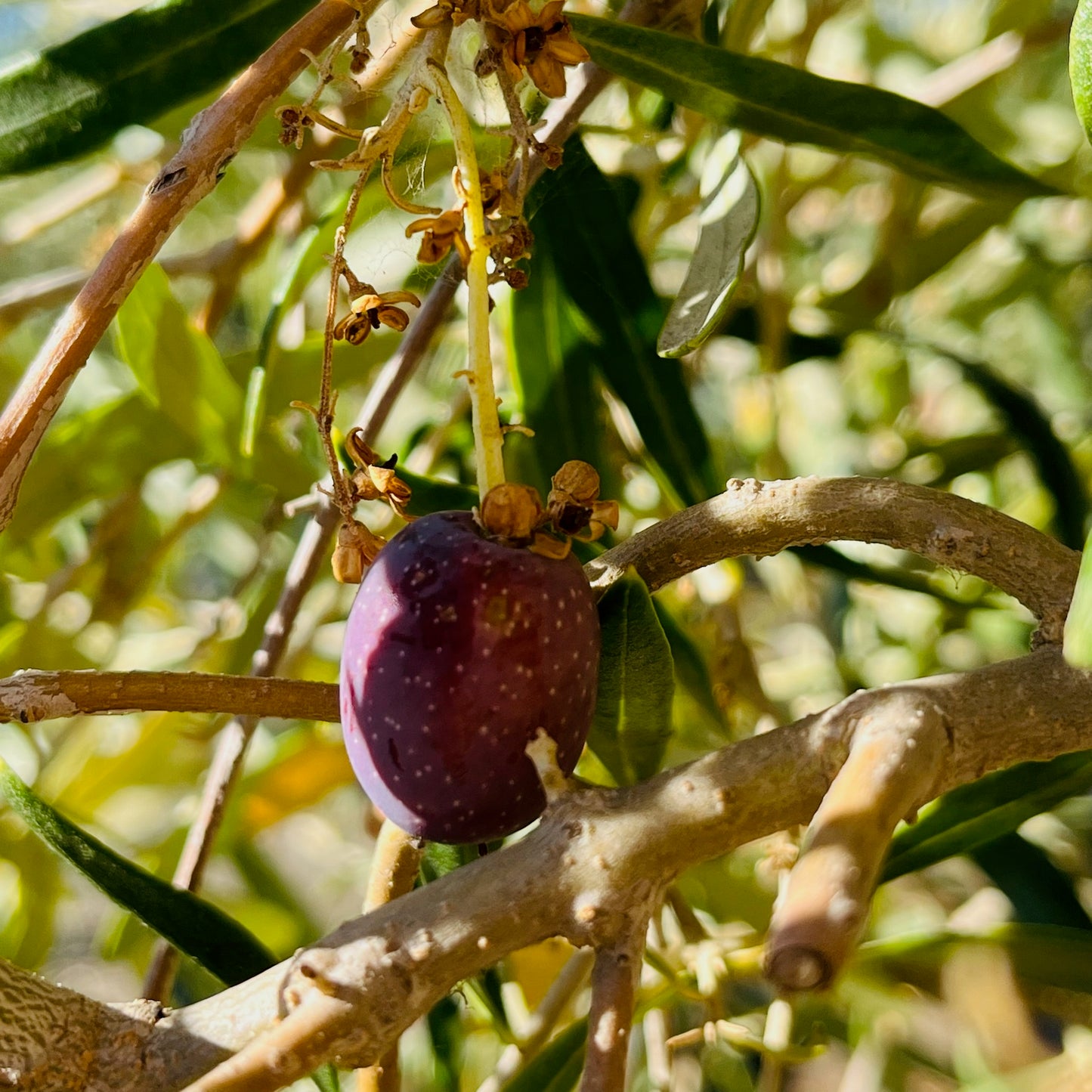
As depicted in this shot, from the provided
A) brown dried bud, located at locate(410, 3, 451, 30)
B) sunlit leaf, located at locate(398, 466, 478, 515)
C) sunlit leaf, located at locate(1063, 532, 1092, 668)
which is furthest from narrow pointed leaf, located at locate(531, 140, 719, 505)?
sunlit leaf, located at locate(1063, 532, 1092, 668)

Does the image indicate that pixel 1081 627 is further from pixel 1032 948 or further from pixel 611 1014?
pixel 1032 948

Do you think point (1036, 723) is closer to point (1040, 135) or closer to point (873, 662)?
point (873, 662)

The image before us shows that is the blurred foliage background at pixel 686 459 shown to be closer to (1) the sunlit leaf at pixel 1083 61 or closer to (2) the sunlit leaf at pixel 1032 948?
(2) the sunlit leaf at pixel 1032 948

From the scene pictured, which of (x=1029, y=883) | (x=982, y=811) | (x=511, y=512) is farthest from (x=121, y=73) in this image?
(x=1029, y=883)

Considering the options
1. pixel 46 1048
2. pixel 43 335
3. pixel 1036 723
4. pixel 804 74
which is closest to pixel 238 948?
pixel 46 1048

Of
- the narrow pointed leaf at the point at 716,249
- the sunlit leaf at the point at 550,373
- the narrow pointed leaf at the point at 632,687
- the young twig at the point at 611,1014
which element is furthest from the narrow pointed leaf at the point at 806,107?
the young twig at the point at 611,1014

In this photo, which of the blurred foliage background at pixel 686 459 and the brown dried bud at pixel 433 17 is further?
the blurred foliage background at pixel 686 459


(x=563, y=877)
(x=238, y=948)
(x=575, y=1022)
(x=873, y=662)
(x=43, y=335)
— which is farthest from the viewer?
(x=43, y=335)

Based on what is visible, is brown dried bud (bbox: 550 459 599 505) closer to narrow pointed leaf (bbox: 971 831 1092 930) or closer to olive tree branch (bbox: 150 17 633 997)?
olive tree branch (bbox: 150 17 633 997)
